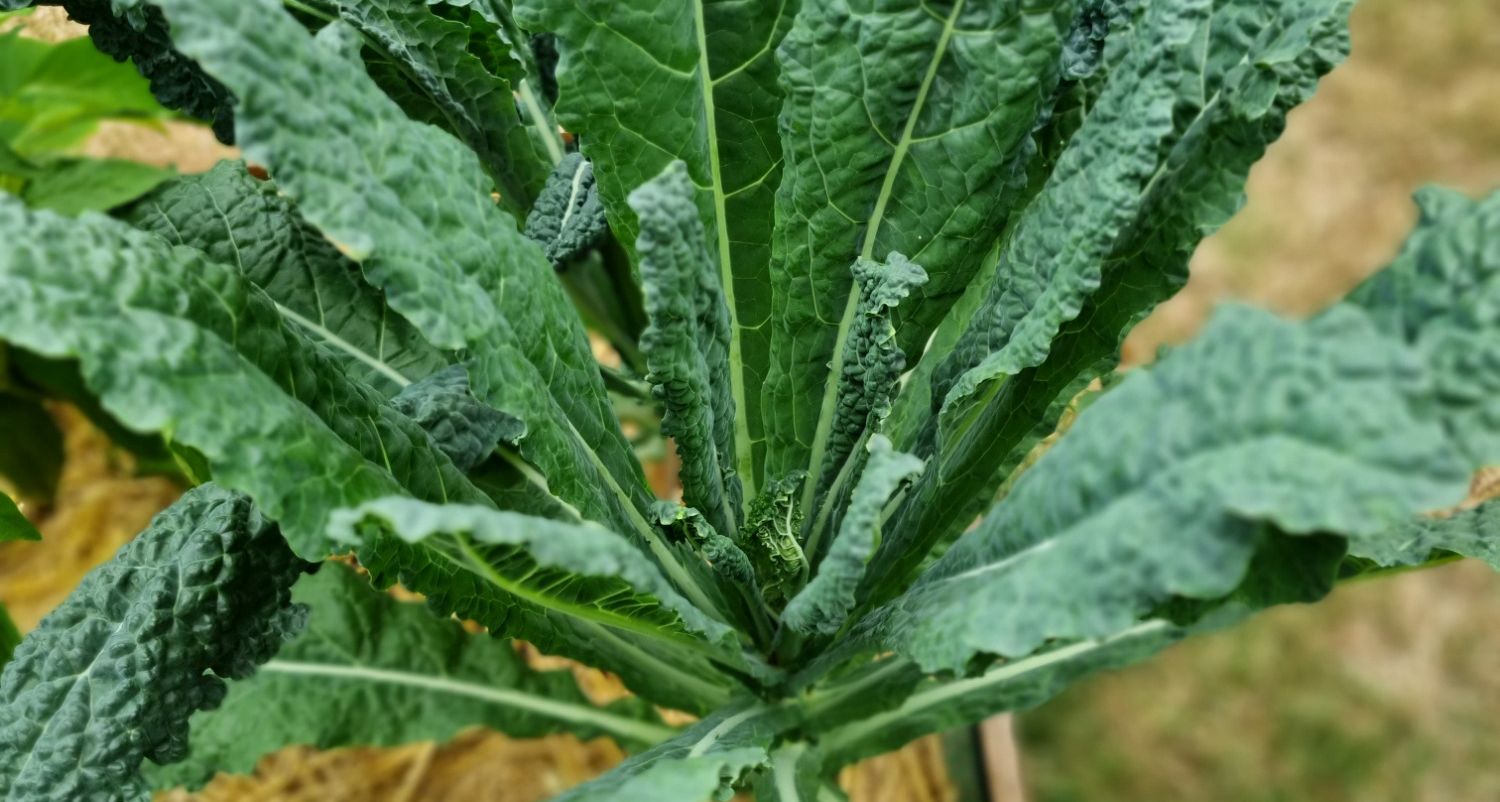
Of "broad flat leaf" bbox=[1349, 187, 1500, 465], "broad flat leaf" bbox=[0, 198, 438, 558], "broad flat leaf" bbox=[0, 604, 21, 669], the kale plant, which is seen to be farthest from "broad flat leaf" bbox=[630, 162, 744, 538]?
"broad flat leaf" bbox=[0, 604, 21, 669]

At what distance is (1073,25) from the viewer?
0.58 meters

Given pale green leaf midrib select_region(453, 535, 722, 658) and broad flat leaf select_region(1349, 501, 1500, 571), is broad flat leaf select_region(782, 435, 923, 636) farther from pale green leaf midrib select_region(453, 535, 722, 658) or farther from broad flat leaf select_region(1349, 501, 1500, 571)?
broad flat leaf select_region(1349, 501, 1500, 571)

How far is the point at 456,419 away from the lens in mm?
568

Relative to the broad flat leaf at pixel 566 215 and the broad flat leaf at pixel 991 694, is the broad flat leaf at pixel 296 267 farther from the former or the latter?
the broad flat leaf at pixel 991 694

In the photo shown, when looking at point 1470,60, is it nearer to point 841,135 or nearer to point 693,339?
point 841,135

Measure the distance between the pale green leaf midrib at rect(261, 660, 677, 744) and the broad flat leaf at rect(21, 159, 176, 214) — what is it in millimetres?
309

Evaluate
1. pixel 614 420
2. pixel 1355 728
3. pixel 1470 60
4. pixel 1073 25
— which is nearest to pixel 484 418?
pixel 614 420

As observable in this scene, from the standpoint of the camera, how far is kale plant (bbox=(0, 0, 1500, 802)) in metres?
0.36

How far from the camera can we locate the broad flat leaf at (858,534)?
42 cm

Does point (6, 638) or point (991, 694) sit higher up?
point (6, 638)

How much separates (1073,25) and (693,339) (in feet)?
0.84

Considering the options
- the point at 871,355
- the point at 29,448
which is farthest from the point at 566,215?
the point at 29,448

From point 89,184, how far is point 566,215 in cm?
38

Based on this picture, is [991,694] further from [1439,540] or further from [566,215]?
[566,215]
